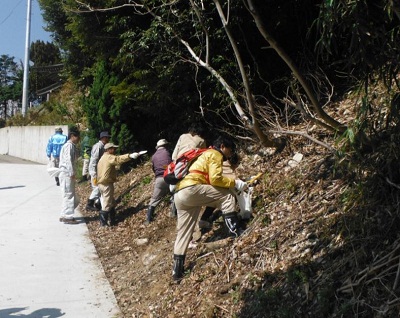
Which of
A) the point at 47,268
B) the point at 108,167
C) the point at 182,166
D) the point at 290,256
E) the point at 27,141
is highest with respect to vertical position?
the point at 182,166

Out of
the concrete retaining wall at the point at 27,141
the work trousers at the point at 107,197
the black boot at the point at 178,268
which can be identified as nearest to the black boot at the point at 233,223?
the black boot at the point at 178,268

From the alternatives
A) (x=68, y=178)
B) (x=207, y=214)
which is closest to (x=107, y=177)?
(x=68, y=178)

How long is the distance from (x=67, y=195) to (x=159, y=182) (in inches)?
79.6

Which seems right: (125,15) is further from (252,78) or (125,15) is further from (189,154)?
(189,154)

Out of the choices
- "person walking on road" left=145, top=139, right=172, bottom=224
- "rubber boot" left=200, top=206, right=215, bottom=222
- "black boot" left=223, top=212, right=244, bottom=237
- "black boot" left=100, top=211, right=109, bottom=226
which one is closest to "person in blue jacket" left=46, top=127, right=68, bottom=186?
"black boot" left=100, top=211, right=109, bottom=226

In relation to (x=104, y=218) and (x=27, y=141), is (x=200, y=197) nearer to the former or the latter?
(x=104, y=218)

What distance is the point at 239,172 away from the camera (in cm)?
827

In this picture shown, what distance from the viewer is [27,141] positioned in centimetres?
2689

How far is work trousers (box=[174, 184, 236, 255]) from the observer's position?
6.14m

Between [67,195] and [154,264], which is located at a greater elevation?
[67,195]

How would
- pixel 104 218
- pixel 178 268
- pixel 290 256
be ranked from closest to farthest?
pixel 290 256
pixel 178 268
pixel 104 218

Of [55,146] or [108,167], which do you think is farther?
[55,146]

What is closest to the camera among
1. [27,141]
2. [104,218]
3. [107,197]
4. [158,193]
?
[158,193]

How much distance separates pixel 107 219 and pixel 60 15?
1571 centimetres
